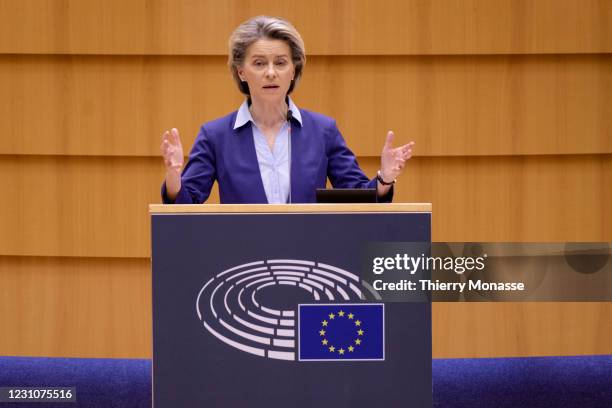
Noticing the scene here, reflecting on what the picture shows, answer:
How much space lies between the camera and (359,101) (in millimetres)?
3490

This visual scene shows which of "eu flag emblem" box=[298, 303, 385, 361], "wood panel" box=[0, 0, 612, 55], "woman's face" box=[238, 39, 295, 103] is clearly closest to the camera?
"eu flag emblem" box=[298, 303, 385, 361]

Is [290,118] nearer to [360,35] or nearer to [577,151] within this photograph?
A: [360,35]

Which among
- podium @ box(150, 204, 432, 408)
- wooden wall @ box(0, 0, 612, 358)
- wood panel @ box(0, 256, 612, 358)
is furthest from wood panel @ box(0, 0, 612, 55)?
podium @ box(150, 204, 432, 408)

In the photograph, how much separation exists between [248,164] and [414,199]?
1449 millimetres

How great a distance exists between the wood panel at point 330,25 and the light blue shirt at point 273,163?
1237mm

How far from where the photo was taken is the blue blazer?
2.23 m

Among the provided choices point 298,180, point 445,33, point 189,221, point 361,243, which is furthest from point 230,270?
point 445,33

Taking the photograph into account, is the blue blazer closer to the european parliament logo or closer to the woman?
the woman

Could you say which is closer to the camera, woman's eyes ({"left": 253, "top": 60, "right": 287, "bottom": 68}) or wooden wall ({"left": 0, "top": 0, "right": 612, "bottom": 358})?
woman's eyes ({"left": 253, "top": 60, "right": 287, "bottom": 68})

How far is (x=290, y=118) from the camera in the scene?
7.46 ft

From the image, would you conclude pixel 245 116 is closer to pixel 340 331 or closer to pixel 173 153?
pixel 173 153

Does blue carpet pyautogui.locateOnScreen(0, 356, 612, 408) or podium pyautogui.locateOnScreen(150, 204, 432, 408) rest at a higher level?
podium pyautogui.locateOnScreen(150, 204, 432, 408)

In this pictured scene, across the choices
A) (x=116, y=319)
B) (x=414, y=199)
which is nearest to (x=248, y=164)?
(x=414, y=199)

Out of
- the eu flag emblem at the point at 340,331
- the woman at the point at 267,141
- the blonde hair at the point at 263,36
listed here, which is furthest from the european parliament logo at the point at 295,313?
the blonde hair at the point at 263,36
